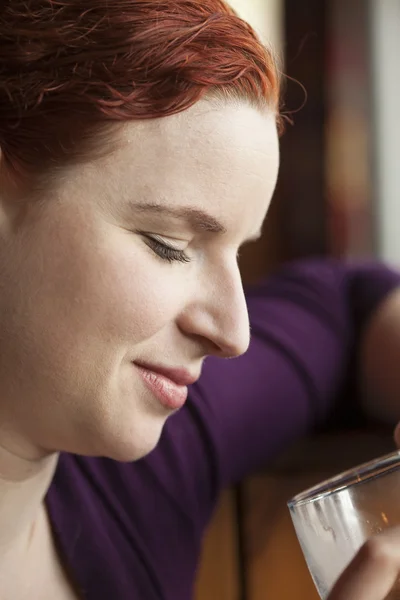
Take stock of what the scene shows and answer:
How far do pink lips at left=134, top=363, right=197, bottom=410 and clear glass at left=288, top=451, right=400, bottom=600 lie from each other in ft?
0.43

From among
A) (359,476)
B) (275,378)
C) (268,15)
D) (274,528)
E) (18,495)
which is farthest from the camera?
(268,15)

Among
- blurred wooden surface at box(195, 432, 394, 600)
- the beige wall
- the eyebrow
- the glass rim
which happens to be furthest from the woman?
the beige wall

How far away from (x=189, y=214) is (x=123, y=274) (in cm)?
6

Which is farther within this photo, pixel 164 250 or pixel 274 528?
pixel 274 528

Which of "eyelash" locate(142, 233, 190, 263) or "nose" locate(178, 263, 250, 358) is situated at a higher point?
"eyelash" locate(142, 233, 190, 263)

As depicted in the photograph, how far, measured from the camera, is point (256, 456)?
1063 mm

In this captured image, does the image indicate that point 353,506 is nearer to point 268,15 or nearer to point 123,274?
point 123,274

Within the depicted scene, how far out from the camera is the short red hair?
59 centimetres

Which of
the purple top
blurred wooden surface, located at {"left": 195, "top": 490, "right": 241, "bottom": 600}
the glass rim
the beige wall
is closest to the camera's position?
the glass rim

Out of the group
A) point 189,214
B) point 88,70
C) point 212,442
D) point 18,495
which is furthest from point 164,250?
point 212,442

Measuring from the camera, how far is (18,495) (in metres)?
0.69

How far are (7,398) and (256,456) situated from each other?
504 millimetres

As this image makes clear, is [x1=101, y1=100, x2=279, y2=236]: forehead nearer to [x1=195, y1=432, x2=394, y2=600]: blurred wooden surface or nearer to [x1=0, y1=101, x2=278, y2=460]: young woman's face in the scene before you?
[x1=0, y1=101, x2=278, y2=460]: young woman's face

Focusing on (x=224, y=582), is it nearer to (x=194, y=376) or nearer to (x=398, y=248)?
(x=194, y=376)
